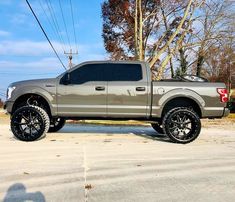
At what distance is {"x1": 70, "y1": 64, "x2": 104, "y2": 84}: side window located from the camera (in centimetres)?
970

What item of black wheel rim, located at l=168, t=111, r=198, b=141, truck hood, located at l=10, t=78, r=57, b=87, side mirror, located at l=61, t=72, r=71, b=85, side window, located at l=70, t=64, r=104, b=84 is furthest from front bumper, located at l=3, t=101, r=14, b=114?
black wheel rim, located at l=168, t=111, r=198, b=141

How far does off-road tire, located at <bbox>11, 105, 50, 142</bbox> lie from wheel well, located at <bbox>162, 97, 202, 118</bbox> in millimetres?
Result: 2951

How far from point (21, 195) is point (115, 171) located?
70.7 inches

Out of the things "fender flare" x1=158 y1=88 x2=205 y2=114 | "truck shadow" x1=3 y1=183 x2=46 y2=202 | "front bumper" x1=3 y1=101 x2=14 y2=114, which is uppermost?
"fender flare" x1=158 y1=88 x2=205 y2=114

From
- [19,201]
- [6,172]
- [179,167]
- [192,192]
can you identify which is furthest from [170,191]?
[6,172]

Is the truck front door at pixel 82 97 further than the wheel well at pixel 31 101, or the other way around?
the wheel well at pixel 31 101

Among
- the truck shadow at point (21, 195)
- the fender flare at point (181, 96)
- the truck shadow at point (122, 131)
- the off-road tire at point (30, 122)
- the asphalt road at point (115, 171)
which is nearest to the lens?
the truck shadow at point (21, 195)

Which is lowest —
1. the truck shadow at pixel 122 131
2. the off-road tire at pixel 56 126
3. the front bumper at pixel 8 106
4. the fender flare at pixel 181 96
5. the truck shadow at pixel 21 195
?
the truck shadow at pixel 21 195

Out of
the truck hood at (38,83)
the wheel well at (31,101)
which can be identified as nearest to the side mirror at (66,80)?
the truck hood at (38,83)

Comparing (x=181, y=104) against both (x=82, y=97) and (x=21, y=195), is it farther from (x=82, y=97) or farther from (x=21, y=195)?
(x=21, y=195)

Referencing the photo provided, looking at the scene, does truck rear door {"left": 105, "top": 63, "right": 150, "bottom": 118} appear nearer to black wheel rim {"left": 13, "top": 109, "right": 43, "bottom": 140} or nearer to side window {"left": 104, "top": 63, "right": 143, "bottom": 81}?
side window {"left": 104, "top": 63, "right": 143, "bottom": 81}

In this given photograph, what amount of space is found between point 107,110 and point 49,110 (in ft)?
4.88

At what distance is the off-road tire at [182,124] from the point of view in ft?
30.8

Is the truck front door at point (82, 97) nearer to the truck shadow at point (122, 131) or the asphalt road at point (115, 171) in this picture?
the asphalt road at point (115, 171)
